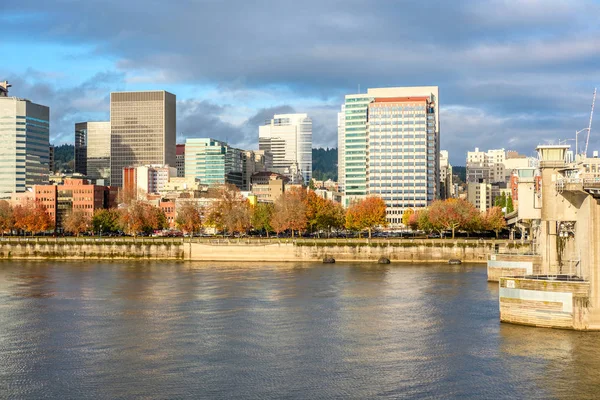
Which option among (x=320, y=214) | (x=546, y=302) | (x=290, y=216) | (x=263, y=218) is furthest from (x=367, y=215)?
(x=546, y=302)

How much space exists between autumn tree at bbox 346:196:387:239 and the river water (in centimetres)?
7133

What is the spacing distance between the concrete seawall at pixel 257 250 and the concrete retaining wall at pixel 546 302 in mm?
57894

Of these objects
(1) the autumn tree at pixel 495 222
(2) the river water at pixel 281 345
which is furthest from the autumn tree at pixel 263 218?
(2) the river water at pixel 281 345

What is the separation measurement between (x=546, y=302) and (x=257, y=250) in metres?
76.7

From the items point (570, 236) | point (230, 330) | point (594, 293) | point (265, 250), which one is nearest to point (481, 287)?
point (570, 236)

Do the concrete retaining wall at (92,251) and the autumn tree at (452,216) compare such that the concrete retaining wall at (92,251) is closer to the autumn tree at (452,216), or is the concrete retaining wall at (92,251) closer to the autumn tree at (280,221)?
the autumn tree at (280,221)

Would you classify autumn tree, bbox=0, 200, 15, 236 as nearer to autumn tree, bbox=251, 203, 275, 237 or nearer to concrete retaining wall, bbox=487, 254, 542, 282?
autumn tree, bbox=251, 203, 275, 237

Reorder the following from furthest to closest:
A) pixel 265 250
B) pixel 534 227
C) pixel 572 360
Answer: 1. pixel 265 250
2. pixel 534 227
3. pixel 572 360

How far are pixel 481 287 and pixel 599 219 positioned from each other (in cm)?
3048

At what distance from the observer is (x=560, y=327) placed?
5784 centimetres

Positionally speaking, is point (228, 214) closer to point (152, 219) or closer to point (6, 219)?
point (152, 219)

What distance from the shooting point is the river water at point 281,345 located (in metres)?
44.9

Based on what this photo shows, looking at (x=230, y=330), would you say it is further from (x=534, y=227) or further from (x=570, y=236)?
(x=534, y=227)

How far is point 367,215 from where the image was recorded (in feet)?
536
